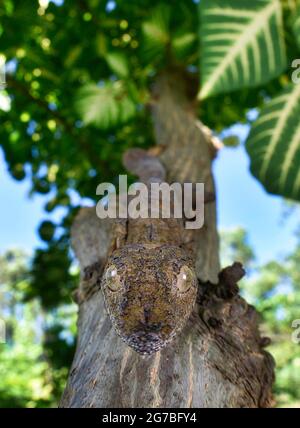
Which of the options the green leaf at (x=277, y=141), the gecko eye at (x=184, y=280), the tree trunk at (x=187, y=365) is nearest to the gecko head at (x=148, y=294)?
the gecko eye at (x=184, y=280)

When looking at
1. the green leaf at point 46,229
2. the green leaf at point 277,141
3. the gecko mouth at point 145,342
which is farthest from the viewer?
the green leaf at point 46,229

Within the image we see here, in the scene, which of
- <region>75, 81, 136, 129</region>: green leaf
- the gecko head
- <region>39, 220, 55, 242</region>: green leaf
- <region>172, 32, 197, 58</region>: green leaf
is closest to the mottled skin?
the gecko head

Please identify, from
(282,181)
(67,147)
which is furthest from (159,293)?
(67,147)

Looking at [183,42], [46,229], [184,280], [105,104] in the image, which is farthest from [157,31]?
[184,280]

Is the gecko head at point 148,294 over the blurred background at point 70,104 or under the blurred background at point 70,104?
under

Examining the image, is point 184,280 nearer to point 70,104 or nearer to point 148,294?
point 148,294

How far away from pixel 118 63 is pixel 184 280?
1.73 m

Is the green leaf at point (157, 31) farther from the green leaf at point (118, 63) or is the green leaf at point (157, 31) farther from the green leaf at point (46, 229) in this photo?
the green leaf at point (46, 229)

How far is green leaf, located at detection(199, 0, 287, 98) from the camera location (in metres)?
1.16

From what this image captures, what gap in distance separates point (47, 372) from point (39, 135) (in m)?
1.87

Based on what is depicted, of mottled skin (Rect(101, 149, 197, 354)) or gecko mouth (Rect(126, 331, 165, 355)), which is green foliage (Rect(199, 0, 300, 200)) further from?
gecko mouth (Rect(126, 331, 165, 355))

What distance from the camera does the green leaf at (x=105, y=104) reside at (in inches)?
98.3

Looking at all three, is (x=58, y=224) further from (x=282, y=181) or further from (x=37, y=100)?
(x=282, y=181)

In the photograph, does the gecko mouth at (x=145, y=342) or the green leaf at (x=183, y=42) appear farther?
the green leaf at (x=183, y=42)
